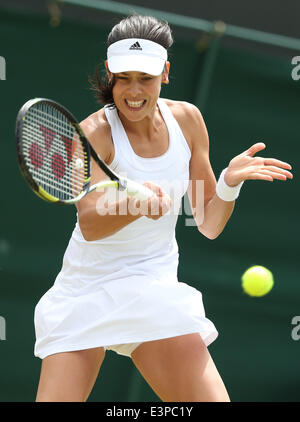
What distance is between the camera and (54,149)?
8.50ft

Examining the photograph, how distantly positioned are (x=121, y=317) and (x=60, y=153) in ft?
1.81

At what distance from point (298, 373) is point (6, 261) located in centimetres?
160

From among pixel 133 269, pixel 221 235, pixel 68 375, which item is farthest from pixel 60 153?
pixel 221 235

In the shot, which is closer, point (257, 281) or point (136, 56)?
point (136, 56)

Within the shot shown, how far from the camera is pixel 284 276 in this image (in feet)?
14.1

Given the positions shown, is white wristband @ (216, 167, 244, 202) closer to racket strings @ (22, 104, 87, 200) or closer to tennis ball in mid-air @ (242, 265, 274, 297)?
racket strings @ (22, 104, 87, 200)

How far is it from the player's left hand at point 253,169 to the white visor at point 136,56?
402mm

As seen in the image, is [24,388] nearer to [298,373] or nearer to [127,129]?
[298,373]

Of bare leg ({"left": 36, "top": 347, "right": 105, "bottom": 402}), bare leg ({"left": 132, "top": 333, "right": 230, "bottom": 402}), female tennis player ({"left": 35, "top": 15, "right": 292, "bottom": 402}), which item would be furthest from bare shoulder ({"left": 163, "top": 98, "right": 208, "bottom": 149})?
bare leg ({"left": 36, "top": 347, "right": 105, "bottom": 402})

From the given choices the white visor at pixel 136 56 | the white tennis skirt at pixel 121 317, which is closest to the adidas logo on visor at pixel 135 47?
the white visor at pixel 136 56

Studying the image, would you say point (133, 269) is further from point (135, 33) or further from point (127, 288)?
point (135, 33)

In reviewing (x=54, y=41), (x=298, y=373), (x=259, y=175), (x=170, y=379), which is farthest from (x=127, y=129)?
(x=298, y=373)

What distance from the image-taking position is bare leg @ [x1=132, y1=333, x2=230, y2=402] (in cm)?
256

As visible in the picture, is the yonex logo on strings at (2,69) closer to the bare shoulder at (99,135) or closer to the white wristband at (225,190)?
the bare shoulder at (99,135)
